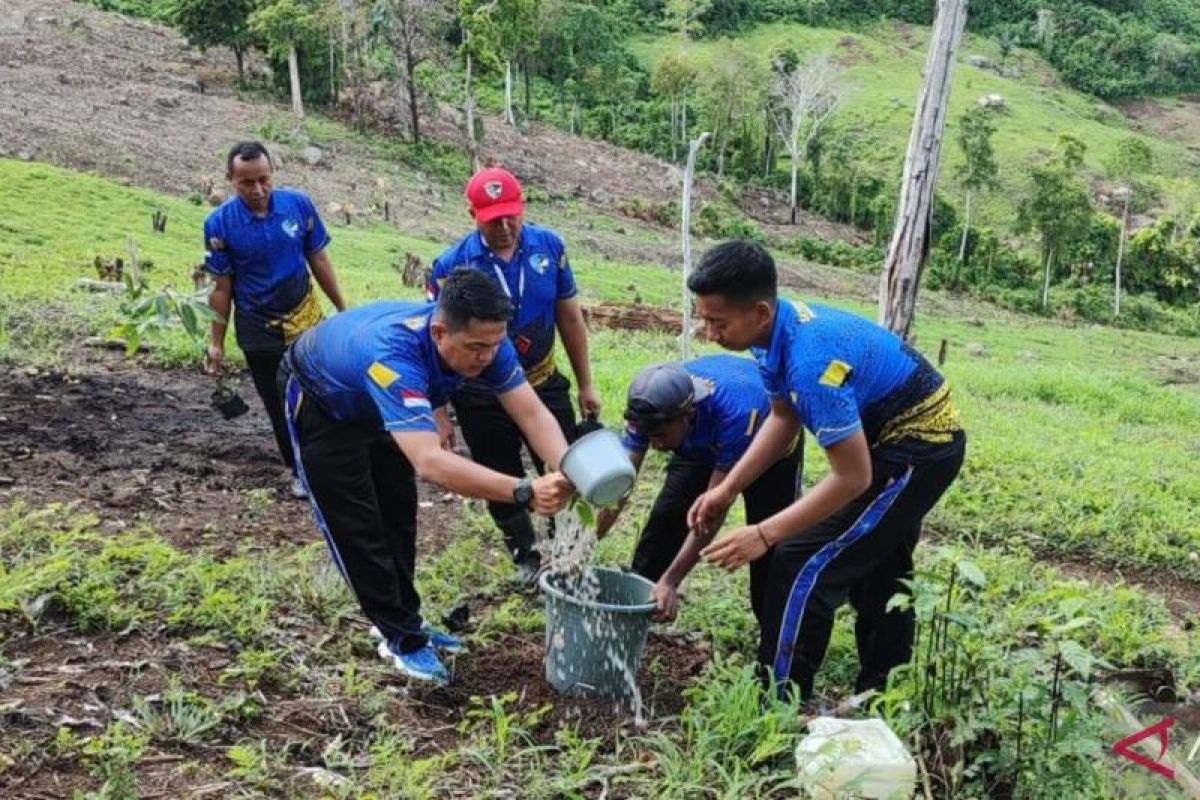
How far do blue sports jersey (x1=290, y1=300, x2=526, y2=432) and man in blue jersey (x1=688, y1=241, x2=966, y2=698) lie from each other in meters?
0.80

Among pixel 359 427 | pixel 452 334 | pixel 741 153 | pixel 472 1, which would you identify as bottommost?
pixel 741 153

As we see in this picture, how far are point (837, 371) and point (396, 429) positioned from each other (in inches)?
49.8

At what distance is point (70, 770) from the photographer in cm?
281

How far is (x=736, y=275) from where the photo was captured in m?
3.06

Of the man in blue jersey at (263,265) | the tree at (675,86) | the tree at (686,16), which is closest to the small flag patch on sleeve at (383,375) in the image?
the man in blue jersey at (263,265)

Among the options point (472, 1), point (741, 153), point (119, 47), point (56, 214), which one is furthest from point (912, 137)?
point (741, 153)

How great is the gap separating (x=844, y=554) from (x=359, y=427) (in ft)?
5.28

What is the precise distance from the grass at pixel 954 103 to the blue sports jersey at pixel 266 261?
36342mm

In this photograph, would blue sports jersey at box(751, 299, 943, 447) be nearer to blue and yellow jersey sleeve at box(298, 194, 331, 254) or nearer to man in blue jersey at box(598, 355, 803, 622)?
man in blue jersey at box(598, 355, 803, 622)

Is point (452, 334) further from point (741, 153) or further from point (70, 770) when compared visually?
point (741, 153)

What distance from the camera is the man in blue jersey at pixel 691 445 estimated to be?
357 cm

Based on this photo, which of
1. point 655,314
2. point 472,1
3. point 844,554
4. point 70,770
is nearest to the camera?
point 70,770

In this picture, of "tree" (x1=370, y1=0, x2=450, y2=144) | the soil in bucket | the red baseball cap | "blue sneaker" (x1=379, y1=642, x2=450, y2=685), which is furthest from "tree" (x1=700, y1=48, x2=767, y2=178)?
"blue sneaker" (x1=379, y1=642, x2=450, y2=685)

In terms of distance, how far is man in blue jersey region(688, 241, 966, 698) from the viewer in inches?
121
